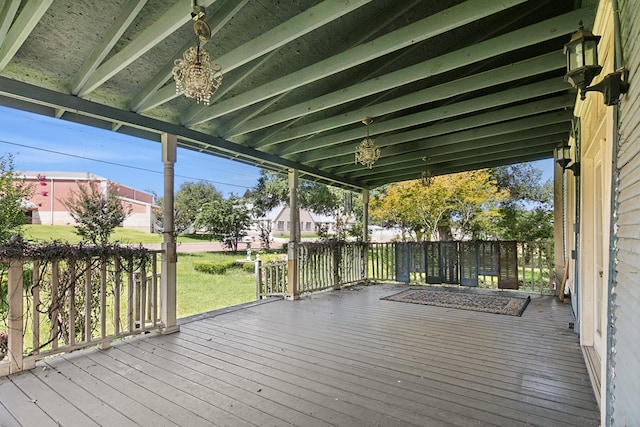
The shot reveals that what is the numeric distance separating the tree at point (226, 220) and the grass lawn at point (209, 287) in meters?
0.79

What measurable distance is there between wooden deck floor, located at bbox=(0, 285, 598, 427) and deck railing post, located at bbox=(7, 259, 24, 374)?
15 centimetres

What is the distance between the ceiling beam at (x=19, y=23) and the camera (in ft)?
Answer: 7.67

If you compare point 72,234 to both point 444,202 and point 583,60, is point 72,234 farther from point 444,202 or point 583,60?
point 444,202

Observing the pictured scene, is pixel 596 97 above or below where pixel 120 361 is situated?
above

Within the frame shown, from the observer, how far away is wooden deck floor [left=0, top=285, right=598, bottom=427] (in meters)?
2.25

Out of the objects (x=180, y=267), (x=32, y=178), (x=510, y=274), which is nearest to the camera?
(x=32, y=178)

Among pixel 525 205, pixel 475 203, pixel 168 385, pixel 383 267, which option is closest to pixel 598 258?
pixel 168 385

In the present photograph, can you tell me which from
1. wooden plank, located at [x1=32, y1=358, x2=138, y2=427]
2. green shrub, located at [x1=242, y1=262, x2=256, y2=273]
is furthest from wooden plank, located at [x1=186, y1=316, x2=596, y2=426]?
green shrub, located at [x1=242, y1=262, x2=256, y2=273]

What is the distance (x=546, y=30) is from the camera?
2.63 metres

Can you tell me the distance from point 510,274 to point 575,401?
5017 millimetres

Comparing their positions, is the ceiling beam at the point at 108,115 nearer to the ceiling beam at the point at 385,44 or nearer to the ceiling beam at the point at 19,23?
the ceiling beam at the point at 19,23

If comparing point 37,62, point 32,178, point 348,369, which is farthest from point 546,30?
point 32,178

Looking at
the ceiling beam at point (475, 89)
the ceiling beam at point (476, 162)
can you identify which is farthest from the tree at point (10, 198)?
the ceiling beam at point (476, 162)

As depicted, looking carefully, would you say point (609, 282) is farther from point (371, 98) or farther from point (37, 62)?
point (37, 62)
